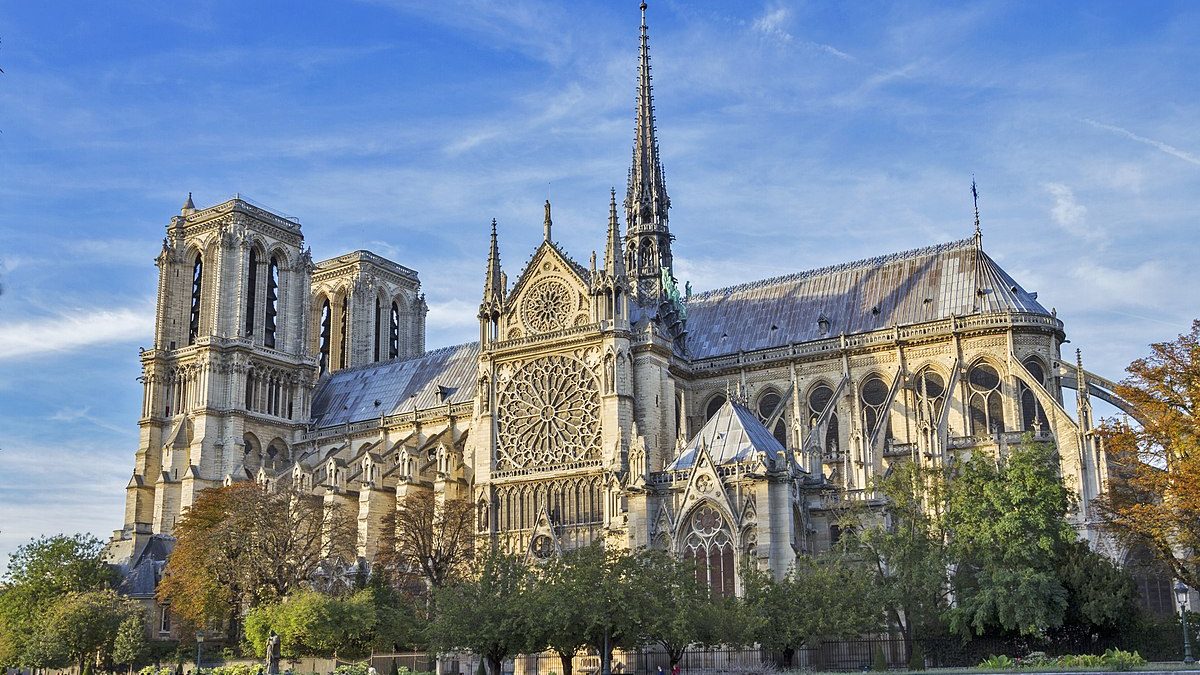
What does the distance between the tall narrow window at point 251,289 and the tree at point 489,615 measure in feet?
144

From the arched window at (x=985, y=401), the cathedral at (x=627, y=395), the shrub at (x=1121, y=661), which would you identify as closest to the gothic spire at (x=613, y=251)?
the cathedral at (x=627, y=395)

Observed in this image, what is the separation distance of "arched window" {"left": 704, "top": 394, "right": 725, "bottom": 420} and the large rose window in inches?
269

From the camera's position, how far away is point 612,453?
60406mm

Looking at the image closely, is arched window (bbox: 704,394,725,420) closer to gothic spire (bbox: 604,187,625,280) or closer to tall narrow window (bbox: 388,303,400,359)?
gothic spire (bbox: 604,187,625,280)

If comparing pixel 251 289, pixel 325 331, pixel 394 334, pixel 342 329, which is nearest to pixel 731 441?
pixel 251 289

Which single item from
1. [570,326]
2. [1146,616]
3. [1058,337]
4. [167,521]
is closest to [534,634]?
[1146,616]

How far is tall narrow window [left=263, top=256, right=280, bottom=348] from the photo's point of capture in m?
84.9

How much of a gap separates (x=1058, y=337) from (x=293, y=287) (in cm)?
4741

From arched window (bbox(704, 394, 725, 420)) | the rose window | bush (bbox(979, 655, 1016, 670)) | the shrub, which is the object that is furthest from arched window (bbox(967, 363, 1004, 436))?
the shrub

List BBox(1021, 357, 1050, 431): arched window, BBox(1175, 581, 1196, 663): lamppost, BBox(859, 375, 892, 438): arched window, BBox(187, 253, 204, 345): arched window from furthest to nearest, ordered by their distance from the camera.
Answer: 1. BBox(187, 253, 204, 345): arched window
2. BBox(859, 375, 892, 438): arched window
3. BBox(1021, 357, 1050, 431): arched window
4. BBox(1175, 581, 1196, 663): lamppost

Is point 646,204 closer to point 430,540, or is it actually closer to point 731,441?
point 430,540

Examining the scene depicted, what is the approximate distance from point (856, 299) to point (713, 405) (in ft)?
29.2

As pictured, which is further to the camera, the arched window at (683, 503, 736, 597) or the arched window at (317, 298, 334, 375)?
the arched window at (317, 298, 334, 375)

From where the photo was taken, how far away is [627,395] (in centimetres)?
6169
